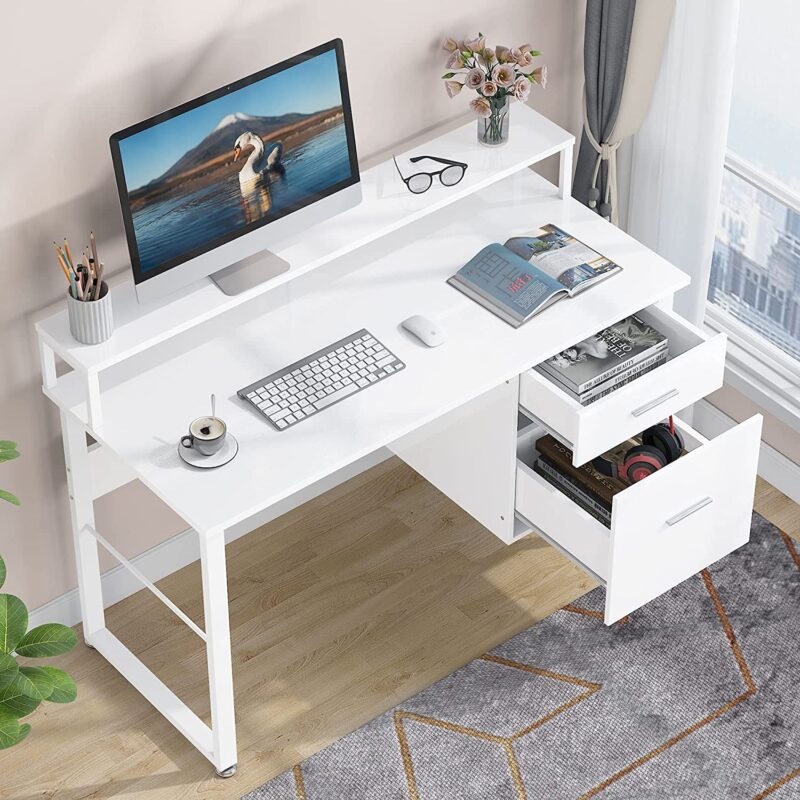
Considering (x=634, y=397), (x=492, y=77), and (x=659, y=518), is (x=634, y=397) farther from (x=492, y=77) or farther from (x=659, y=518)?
(x=492, y=77)

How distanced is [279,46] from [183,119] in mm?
367

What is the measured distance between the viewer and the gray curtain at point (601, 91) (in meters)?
3.26

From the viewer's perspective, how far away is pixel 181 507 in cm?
264

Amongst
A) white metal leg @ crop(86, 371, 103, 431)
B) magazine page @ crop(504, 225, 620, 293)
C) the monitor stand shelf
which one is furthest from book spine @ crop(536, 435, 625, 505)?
white metal leg @ crop(86, 371, 103, 431)

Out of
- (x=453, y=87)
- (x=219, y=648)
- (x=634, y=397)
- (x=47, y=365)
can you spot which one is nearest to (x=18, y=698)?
(x=219, y=648)

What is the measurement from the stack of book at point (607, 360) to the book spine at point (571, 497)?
0.80 ft

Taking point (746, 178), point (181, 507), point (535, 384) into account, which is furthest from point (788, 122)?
point (181, 507)

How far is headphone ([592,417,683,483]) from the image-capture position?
3.03 meters

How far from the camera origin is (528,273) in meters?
3.03

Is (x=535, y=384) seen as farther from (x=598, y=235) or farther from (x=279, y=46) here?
(x=279, y=46)

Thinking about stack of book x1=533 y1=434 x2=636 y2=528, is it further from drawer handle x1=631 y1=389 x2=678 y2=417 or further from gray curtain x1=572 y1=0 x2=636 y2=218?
gray curtain x1=572 y1=0 x2=636 y2=218

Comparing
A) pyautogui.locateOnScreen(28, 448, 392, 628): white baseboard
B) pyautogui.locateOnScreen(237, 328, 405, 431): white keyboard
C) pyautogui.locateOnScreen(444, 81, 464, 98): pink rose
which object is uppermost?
pyautogui.locateOnScreen(444, 81, 464, 98): pink rose

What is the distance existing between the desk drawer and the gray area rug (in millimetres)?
214

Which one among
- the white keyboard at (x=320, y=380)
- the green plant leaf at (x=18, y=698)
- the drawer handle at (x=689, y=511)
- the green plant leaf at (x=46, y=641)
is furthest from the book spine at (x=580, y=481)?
the green plant leaf at (x=18, y=698)
